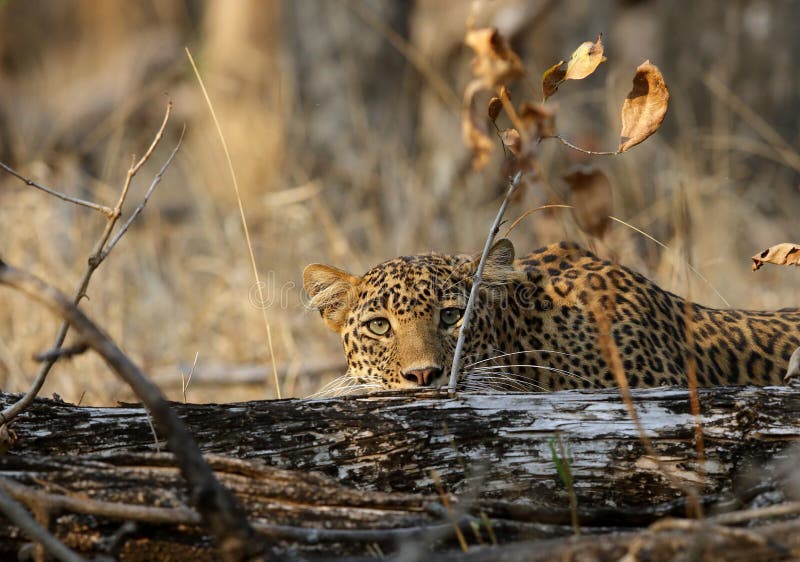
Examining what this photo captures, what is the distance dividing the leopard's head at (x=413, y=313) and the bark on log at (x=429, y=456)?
4.32 ft

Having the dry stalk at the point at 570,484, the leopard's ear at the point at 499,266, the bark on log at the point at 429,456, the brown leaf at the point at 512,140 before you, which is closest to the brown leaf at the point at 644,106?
the brown leaf at the point at 512,140

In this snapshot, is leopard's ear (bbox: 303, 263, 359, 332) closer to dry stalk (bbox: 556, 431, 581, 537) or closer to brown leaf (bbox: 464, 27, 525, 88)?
dry stalk (bbox: 556, 431, 581, 537)

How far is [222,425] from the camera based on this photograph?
3.50 m

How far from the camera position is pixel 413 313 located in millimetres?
5113

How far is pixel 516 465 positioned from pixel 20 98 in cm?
1576

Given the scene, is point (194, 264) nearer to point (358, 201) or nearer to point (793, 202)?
point (358, 201)

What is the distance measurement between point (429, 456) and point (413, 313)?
1.71m

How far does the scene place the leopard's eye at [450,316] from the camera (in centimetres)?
518

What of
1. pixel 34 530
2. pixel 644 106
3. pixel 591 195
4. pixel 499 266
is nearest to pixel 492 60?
pixel 591 195

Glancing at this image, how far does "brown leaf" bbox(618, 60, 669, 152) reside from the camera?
11.8 ft

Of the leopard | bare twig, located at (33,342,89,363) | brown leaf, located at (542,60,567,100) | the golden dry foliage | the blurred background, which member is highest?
the blurred background

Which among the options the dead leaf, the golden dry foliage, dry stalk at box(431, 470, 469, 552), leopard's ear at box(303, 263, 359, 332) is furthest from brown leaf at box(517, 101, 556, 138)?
leopard's ear at box(303, 263, 359, 332)

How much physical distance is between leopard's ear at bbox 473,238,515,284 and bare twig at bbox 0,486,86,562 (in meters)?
2.92

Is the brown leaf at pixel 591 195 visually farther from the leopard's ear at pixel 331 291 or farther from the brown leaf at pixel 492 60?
the leopard's ear at pixel 331 291
